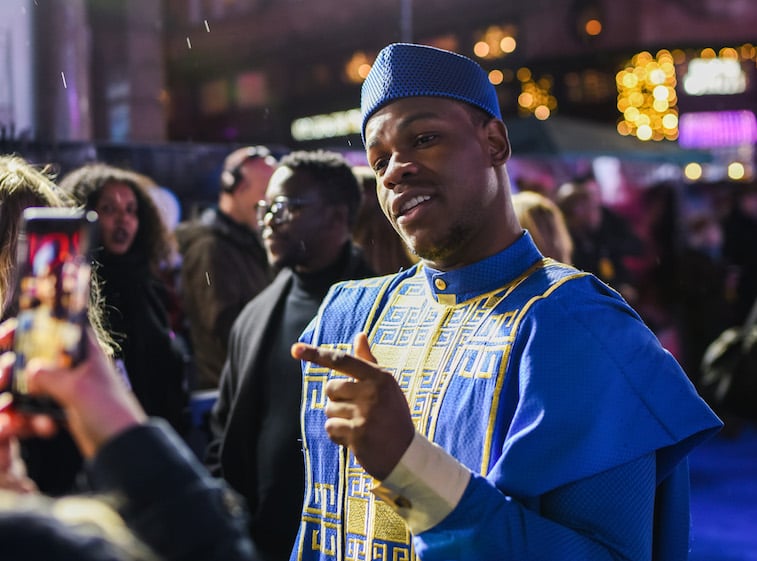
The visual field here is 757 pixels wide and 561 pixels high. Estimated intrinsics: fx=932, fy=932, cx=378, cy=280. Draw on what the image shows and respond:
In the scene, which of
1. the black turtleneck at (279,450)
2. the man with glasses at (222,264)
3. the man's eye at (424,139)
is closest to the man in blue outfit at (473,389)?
the man's eye at (424,139)

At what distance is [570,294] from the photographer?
1.74 m

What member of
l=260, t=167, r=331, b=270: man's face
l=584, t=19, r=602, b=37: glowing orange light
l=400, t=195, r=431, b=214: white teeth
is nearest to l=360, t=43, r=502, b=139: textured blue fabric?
l=400, t=195, r=431, b=214: white teeth

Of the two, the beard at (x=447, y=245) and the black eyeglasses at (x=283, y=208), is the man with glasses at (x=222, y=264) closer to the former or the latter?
the black eyeglasses at (x=283, y=208)

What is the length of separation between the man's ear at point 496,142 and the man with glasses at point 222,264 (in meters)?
2.92

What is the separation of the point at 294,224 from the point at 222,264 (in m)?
1.26

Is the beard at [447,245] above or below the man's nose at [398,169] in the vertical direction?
below

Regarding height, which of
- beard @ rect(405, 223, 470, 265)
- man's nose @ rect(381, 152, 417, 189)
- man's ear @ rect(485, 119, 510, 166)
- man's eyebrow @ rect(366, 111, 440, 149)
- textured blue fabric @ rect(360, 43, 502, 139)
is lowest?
beard @ rect(405, 223, 470, 265)

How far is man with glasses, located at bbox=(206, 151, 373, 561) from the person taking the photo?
320cm

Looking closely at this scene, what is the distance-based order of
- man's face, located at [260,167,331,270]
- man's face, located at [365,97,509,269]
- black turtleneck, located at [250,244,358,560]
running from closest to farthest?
1. man's face, located at [365,97,509,269]
2. black turtleneck, located at [250,244,358,560]
3. man's face, located at [260,167,331,270]

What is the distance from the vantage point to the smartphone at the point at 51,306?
1.02 meters

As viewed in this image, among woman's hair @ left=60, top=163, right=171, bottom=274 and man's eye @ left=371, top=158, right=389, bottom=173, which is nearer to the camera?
man's eye @ left=371, top=158, right=389, bottom=173

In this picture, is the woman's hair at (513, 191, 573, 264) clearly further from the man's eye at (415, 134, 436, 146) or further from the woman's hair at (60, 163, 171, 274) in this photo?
the man's eye at (415, 134, 436, 146)

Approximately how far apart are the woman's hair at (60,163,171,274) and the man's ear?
265 cm

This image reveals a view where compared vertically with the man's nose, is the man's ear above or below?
above
